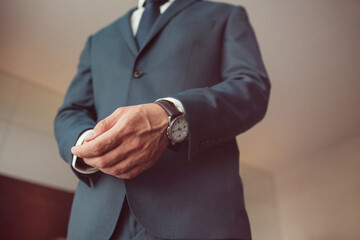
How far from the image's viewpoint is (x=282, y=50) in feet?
10.1

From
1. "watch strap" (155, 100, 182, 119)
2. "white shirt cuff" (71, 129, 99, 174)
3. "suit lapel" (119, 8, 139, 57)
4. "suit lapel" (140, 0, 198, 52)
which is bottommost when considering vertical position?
"white shirt cuff" (71, 129, 99, 174)

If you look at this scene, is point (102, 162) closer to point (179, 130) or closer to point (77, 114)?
point (179, 130)

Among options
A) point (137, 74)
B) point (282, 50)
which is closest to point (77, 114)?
point (137, 74)

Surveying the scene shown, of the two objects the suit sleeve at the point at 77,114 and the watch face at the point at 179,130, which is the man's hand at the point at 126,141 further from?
the suit sleeve at the point at 77,114

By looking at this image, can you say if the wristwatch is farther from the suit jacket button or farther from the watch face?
the suit jacket button

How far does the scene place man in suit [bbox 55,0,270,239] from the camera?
510 millimetres

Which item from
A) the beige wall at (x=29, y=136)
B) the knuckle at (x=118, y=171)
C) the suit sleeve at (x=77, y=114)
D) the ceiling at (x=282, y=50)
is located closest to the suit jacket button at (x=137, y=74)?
the suit sleeve at (x=77, y=114)

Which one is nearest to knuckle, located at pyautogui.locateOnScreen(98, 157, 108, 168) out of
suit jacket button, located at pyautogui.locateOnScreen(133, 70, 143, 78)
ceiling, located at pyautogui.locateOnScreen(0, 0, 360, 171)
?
suit jacket button, located at pyautogui.locateOnScreen(133, 70, 143, 78)

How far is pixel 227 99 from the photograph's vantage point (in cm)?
60

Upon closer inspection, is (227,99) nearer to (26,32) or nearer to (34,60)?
(26,32)

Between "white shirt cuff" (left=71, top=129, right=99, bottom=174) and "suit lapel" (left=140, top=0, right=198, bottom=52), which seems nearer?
"white shirt cuff" (left=71, top=129, right=99, bottom=174)

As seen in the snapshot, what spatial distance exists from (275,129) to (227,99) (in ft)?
12.1

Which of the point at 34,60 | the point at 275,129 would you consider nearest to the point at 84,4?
the point at 34,60

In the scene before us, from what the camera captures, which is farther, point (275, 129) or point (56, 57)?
point (275, 129)
